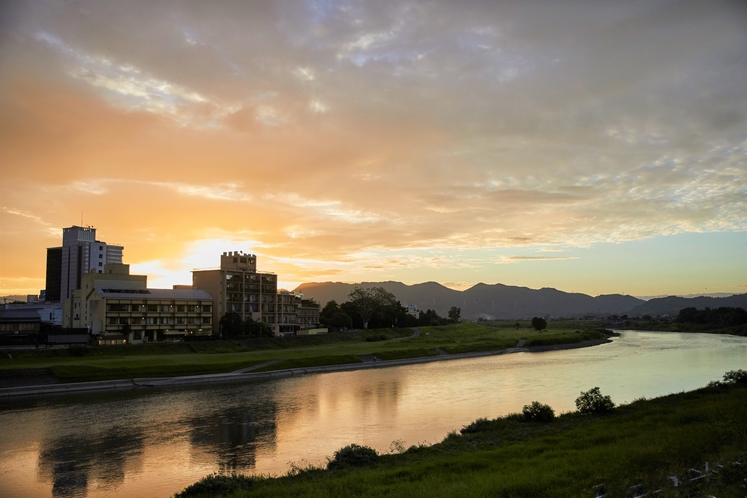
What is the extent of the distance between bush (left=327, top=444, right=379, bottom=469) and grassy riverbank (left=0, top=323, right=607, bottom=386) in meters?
42.0

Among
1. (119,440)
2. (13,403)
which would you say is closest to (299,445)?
(119,440)

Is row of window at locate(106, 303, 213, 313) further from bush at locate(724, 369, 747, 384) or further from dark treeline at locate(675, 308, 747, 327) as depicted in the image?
dark treeline at locate(675, 308, 747, 327)

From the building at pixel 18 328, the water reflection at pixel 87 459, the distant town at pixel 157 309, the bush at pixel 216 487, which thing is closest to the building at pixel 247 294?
the distant town at pixel 157 309

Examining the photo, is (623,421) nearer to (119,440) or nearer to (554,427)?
(554,427)

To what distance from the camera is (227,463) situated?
26469mm

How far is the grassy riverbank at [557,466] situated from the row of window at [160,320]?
71.5 metres

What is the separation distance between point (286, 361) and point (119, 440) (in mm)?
39633

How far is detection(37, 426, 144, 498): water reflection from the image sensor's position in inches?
938

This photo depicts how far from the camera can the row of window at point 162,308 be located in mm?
85319

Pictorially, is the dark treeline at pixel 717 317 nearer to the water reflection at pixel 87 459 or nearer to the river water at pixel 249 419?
the river water at pixel 249 419

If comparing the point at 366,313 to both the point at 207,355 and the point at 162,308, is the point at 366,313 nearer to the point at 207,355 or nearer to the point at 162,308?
the point at 162,308

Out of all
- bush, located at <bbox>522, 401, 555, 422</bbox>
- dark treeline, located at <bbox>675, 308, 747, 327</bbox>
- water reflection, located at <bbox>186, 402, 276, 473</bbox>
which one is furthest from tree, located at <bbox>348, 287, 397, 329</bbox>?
bush, located at <bbox>522, 401, 555, 422</bbox>

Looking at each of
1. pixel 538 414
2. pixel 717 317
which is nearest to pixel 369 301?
pixel 538 414

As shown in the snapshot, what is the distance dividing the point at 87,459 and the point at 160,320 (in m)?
66.0
